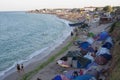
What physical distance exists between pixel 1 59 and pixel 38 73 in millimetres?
10856

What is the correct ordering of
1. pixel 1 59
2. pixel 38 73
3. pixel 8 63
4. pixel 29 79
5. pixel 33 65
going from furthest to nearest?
pixel 1 59 < pixel 8 63 < pixel 33 65 < pixel 38 73 < pixel 29 79

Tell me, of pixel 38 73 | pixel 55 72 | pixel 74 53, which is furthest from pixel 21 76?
pixel 74 53

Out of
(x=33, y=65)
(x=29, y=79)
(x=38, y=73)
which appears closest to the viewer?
(x=29, y=79)

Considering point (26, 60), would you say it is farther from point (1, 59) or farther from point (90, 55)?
point (90, 55)

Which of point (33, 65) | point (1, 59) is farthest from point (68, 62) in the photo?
point (1, 59)

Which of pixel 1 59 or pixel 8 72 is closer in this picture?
pixel 8 72

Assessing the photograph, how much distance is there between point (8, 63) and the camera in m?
32.4

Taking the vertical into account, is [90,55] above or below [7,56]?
above

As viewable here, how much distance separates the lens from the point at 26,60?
111 ft

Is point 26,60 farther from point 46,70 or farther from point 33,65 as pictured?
point 46,70

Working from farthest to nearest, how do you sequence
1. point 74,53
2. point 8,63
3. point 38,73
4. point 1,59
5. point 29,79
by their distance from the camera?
point 1,59 < point 8,63 < point 74,53 < point 38,73 < point 29,79

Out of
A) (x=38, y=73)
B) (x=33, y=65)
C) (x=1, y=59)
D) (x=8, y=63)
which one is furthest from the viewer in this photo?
(x=1, y=59)

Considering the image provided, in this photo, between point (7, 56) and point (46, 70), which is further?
point (7, 56)

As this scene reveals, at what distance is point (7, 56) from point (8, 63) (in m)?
4.61
